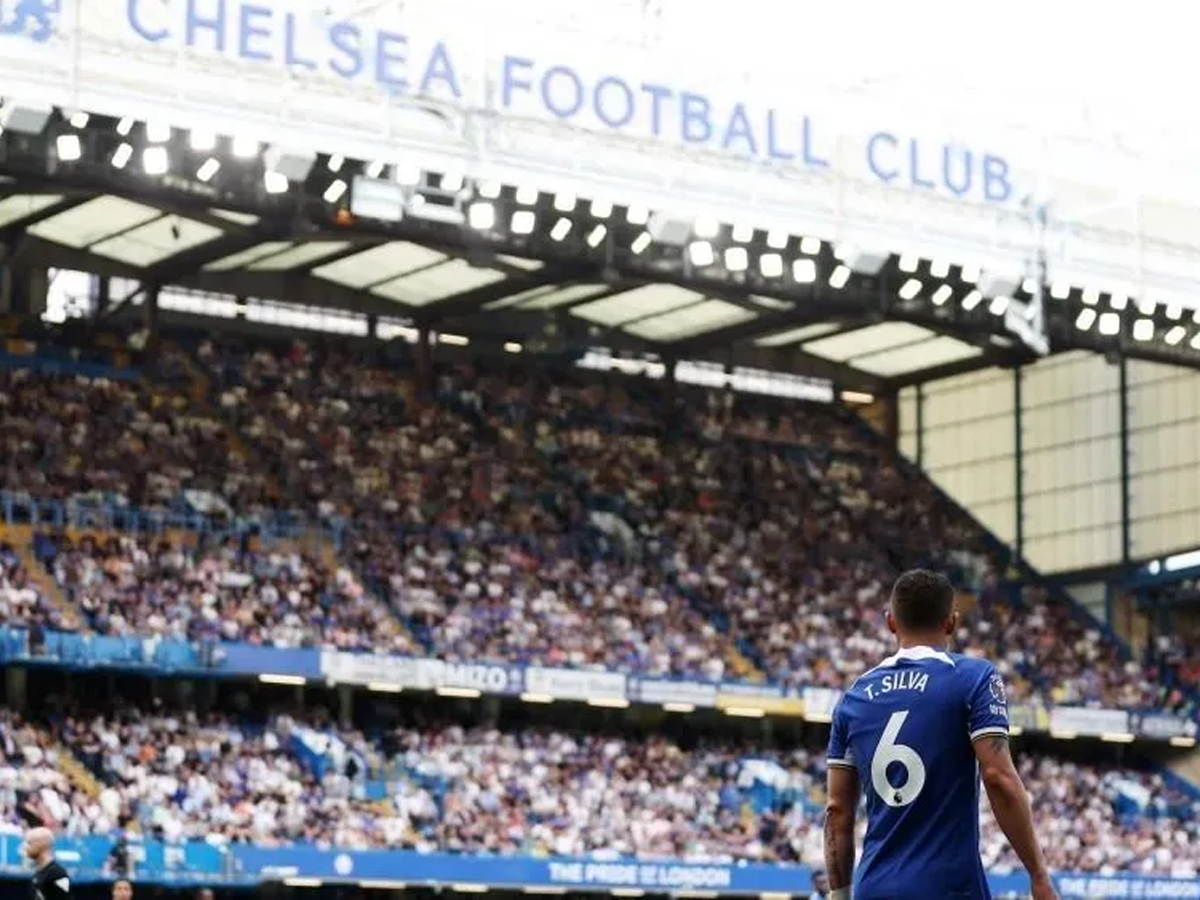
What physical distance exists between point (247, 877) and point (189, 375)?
15.1 m

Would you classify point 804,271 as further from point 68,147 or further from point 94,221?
point 68,147

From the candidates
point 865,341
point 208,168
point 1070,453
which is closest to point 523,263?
point 208,168

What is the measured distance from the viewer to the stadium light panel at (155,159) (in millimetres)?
46312

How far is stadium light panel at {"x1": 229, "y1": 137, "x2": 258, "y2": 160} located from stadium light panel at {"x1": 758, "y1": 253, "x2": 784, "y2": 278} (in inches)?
446

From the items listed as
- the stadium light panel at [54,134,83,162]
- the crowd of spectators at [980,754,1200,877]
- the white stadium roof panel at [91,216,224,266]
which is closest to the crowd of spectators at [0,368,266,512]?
the white stadium roof panel at [91,216,224,266]

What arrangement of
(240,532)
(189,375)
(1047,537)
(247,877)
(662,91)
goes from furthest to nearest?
1. (1047,537)
2. (189,375)
3. (240,532)
4. (662,91)
5. (247,877)

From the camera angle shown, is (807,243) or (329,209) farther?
(807,243)

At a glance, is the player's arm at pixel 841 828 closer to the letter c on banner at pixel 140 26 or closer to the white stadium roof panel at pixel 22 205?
the letter c on banner at pixel 140 26

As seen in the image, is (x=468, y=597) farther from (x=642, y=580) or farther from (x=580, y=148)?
(x=580, y=148)

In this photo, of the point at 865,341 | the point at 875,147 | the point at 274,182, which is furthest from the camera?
the point at 865,341

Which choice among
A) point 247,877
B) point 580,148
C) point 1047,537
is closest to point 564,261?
point 580,148

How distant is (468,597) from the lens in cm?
5362

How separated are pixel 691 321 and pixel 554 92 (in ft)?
49.3

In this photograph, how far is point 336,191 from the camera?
4797 centimetres
